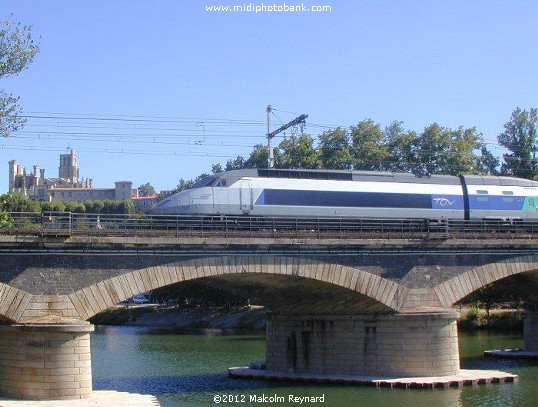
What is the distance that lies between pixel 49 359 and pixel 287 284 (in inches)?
452

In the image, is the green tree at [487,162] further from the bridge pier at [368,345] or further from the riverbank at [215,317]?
the bridge pier at [368,345]

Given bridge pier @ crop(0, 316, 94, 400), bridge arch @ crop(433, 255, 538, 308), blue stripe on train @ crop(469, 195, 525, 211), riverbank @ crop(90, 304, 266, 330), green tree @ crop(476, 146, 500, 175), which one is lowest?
riverbank @ crop(90, 304, 266, 330)

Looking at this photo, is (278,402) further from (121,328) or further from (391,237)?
(121,328)

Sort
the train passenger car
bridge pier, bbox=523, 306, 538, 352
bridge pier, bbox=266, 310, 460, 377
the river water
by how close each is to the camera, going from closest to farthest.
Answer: the river water → bridge pier, bbox=266, 310, 460, 377 → the train passenger car → bridge pier, bbox=523, 306, 538, 352

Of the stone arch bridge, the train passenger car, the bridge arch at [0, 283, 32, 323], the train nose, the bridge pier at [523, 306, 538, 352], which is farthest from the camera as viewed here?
the bridge pier at [523, 306, 538, 352]

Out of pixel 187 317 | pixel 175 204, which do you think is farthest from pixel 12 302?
pixel 187 317

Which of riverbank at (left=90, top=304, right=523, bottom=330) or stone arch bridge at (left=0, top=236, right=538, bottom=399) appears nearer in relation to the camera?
stone arch bridge at (left=0, top=236, right=538, bottom=399)

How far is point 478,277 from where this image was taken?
37906 mm

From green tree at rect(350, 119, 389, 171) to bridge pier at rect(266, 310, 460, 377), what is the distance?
35.2 meters

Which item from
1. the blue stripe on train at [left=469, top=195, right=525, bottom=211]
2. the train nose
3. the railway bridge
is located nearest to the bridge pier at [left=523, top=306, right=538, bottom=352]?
the railway bridge

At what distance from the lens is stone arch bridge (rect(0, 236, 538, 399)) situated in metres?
28.4

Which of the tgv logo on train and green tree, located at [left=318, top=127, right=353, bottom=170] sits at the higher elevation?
green tree, located at [left=318, top=127, right=353, bottom=170]

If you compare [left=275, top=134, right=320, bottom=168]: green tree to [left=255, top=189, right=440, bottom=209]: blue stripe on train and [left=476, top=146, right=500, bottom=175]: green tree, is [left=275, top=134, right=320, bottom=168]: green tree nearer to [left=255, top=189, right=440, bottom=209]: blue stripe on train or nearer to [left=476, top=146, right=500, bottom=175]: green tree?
[left=476, top=146, right=500, bottom=175]: green tree

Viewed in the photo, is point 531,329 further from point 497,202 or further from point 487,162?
point 487,162
